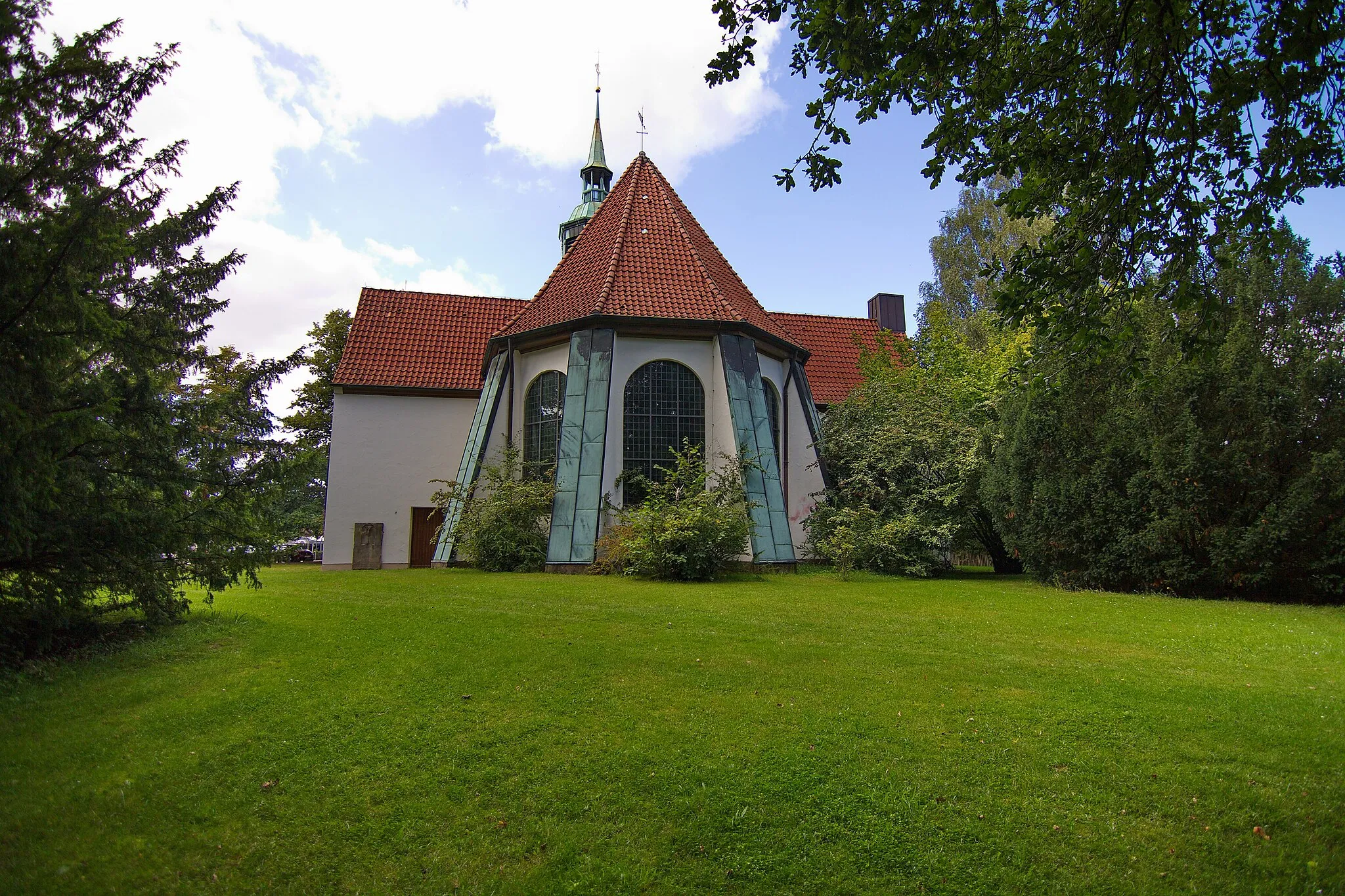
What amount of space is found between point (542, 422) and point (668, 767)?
50.0ft

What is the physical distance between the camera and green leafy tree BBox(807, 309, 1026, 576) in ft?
58.1

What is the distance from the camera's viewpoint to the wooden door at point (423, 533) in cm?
2325

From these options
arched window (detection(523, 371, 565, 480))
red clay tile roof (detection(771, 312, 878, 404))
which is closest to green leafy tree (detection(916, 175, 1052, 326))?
red clay tile roof (detection(771, 312, 878, 404))

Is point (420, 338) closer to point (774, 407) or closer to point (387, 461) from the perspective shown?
point (387, 461)

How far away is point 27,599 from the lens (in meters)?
6.58

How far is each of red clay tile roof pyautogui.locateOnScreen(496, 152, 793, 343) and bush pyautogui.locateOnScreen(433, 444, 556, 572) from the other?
412 centimetres

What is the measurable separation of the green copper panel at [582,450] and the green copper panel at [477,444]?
2.59 meters

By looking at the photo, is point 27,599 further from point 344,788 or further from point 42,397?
point 344,788

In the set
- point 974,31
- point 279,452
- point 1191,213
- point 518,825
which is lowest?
point 518,825

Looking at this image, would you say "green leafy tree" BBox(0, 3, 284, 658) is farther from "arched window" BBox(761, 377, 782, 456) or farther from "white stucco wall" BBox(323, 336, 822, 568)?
"arched window" BBox(761, 377, 782, 456)

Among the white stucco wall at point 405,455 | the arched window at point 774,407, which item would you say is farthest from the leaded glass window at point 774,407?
the white stucco wall at point 405,455

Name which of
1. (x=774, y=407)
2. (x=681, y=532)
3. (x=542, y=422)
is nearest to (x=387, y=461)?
(x=542, y=422)

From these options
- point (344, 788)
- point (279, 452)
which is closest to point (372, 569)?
point (279, 452)

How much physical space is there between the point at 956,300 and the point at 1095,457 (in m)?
24.1
